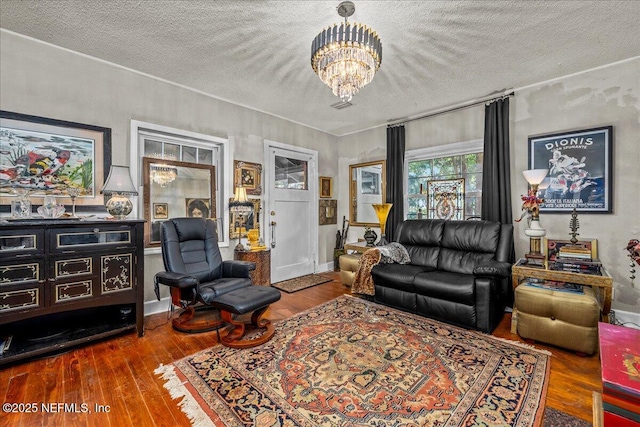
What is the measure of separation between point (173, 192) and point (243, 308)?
76.9 inches

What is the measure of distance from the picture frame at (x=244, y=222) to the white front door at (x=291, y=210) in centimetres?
20

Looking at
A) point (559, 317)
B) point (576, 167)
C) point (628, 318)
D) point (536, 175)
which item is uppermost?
point (576, 167)

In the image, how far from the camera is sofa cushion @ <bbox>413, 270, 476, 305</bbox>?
9.03ft

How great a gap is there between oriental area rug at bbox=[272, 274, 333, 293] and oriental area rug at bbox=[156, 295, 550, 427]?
1451 millimetres

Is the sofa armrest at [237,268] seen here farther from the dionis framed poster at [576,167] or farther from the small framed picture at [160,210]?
the dionis framed poster at [576,167]

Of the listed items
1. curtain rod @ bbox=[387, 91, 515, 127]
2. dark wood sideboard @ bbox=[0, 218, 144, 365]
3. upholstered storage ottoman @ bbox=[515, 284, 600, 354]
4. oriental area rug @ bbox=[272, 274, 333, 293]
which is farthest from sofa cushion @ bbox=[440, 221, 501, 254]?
dark wood sideboard @ bbox=[0, 218, 144, 365]

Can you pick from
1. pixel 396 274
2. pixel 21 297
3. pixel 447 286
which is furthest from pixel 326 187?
pixel 21 297

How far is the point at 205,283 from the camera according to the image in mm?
3027

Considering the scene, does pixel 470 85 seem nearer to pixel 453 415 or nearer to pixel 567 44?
pixel 567 44

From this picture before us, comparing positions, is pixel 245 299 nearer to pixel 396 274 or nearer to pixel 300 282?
pixel 396 274

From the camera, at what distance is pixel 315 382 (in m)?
1.96

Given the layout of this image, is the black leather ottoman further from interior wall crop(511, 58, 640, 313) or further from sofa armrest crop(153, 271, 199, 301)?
interior wall crop(511, 58, 640, 313)

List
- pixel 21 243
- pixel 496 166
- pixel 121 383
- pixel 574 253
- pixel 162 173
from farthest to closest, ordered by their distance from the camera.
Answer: pixel 496 166 → pixel 162 173 → pixel 574 253 → pixel 21 243 → pixel 121 383

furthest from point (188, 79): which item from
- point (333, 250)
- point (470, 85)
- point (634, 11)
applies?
point (634, 11)
